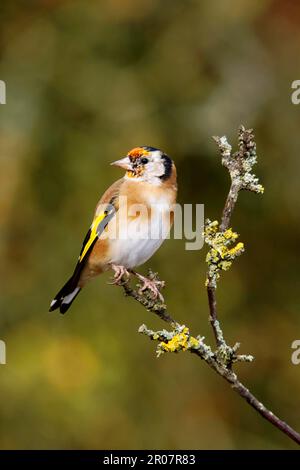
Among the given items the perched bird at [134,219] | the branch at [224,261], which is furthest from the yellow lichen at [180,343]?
the perched bird at [134,219]

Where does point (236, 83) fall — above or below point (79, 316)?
above

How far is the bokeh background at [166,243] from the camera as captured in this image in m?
7.77

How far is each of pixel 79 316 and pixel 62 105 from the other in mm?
1778

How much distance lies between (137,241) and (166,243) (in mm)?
3178

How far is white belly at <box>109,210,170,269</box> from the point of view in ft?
14.4

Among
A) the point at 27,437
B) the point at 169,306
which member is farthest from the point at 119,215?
the point at 27,437

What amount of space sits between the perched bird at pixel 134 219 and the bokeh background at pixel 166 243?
2996 millimetres

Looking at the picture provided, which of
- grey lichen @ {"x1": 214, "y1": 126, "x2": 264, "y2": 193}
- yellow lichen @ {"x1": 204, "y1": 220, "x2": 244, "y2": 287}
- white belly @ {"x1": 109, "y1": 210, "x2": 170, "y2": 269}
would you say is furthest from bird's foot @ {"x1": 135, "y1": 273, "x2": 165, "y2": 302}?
grey lichen @ {"x1": 214, "y1": 126, "x2": 264, "y2": 193}

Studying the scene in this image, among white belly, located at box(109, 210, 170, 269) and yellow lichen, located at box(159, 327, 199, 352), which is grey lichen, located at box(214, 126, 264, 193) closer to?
yellow lichen, located at box(159, 327, 199, 352)

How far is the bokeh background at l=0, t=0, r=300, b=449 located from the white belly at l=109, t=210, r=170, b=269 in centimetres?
308

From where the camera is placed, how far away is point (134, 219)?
4473 mm

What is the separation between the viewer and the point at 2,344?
776 centimetres

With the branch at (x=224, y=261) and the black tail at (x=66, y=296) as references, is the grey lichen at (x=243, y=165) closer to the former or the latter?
the branch at (x=224, y=261)

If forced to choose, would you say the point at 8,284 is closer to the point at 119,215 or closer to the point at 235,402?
the point at 235,402
